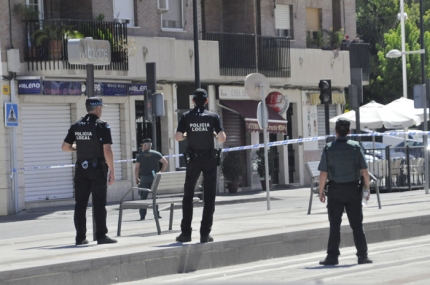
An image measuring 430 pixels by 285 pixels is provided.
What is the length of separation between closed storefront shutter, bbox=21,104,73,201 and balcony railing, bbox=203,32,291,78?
6546 millimetres

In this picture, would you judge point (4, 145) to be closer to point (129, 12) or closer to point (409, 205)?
point (129, 12)

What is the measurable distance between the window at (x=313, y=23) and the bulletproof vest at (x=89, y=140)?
92.9 ft

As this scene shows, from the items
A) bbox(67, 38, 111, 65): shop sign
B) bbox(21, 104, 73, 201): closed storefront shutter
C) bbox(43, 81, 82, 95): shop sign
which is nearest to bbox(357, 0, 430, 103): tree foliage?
bbox(43, 81, 82, 95): shop sign

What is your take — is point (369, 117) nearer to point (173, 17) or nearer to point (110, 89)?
point (173, 17)

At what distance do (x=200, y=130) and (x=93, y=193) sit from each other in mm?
1544

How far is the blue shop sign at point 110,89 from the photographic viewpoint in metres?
31.7

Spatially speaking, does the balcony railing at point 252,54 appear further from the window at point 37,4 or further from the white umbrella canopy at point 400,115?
the window at point 37,4

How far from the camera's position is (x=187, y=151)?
524 inches

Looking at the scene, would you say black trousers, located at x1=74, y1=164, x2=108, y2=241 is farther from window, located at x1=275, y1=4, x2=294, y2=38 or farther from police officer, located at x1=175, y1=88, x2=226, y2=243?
window, located at x1=275, y1=4, x2=294, y2=38

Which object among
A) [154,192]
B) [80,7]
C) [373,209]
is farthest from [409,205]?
[80,7]

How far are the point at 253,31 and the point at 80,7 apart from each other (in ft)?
25.4

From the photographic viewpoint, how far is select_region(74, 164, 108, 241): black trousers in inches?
528

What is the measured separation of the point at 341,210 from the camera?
494 inches

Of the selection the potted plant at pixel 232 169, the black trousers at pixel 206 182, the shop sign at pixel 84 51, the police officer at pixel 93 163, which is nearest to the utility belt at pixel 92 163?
the police officer at pixel 93 163
